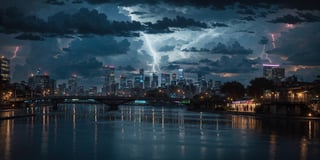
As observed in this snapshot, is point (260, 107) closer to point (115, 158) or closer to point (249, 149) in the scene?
point (249, 149)

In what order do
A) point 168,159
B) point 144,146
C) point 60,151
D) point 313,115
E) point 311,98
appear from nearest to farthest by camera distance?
point 168,159 < point 60,151 < point 144,146 < point 313,115 < point 311,98

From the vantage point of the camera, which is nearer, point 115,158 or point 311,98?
point 115,158

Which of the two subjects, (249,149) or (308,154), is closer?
(308,154)

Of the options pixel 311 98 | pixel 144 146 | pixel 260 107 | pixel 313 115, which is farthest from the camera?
pixel 260 107

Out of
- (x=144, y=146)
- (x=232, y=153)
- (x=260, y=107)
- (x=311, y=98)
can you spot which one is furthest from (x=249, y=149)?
(x=260, y=107)

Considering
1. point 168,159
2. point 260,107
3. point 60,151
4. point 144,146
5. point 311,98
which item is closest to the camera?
point 168,159

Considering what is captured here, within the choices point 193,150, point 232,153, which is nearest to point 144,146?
point 193,150

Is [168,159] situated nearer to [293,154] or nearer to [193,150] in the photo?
[193,150]

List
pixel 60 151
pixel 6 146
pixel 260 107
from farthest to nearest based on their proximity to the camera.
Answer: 1. pixel 260 107
2. pixel 6 146
3. pixel 60 151

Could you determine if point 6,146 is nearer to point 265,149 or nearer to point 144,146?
point 144,146
